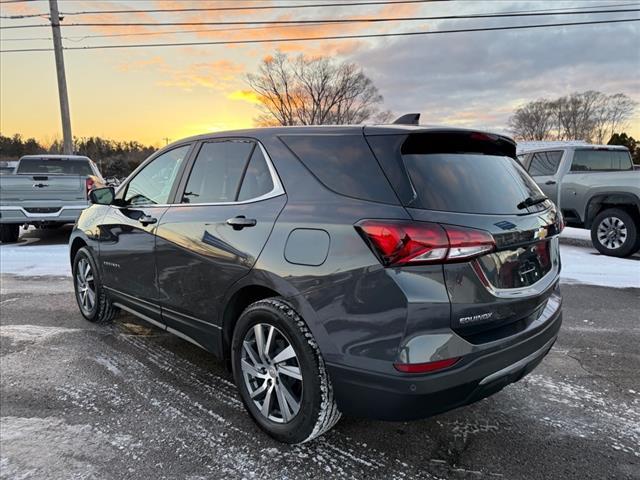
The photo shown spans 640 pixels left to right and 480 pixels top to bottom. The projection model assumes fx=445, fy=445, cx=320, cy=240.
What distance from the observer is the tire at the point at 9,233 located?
9359 mm

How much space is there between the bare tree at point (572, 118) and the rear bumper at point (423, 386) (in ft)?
210

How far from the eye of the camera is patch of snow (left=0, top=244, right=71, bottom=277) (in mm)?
6904

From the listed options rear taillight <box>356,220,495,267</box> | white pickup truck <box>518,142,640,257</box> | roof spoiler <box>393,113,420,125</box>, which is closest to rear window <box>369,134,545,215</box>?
rear taillight <box>356,220,495,267</box>

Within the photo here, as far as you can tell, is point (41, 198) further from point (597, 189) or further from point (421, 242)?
point (597, 189)

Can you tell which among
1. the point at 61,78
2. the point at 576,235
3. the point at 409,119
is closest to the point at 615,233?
the point at 576,235

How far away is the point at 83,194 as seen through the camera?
907 centimetres

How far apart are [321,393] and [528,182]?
1.79m

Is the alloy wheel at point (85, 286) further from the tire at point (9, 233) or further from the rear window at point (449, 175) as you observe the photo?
the tire at point (9, 233)

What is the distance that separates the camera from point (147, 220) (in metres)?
3.43

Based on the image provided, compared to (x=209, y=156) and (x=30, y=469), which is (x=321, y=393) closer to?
(x=30, y=469)

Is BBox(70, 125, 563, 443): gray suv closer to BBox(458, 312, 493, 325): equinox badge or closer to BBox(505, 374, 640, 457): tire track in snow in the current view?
BBox(458, 312, 493, 325): equinox badge

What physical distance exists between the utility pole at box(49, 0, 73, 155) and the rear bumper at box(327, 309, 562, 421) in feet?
61.2

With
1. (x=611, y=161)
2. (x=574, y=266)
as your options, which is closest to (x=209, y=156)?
(x=574, y=266)

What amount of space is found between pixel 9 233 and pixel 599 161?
40.5 ft
